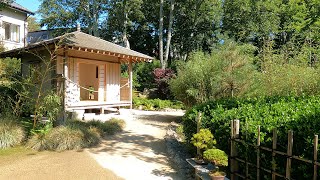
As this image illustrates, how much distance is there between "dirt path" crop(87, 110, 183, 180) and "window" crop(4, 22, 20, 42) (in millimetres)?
17682

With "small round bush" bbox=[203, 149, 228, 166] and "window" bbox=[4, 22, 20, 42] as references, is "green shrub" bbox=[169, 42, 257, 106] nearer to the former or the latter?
"small round bush" bbox=[203, 149, 228, 166]

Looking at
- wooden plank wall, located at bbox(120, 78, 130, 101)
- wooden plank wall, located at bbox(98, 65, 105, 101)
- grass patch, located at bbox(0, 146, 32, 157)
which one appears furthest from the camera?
wooden plank wall, located at bbox(120, 78, 130, 101)

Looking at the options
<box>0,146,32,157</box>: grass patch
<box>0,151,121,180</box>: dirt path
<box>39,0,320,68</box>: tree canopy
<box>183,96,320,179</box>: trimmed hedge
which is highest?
A: <box>39,0,320,68</box>: tree canopy

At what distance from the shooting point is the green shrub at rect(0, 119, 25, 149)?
7.77 meters

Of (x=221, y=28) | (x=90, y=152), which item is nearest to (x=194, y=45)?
(x=221, y=28)

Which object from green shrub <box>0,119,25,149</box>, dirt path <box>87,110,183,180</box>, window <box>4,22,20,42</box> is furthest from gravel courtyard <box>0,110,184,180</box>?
window <box>4,22,20,42</box>

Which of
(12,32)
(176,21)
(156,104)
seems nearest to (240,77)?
(156,104)

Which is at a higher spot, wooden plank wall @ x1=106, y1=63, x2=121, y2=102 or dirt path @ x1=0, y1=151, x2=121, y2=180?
wooden plank wall @ x1=106, y1=63, x2=121, y2=102

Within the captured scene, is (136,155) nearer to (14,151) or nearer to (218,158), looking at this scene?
(218,158)

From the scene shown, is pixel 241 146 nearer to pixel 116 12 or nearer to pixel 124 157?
pixel 124 157

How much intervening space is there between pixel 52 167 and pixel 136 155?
1.93 meters

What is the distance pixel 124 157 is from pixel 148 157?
57 cm

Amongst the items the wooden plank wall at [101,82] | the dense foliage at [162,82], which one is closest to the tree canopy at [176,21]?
the dense foliage at [162,82]

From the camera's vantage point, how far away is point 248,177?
14.4ft
